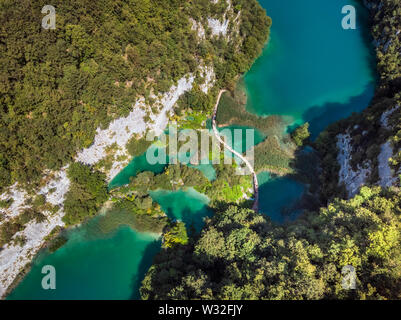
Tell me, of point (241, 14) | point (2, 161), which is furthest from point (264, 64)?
point (2, 161)

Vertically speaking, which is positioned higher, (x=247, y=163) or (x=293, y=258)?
(x=247, y=163)

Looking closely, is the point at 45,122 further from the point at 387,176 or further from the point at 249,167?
the point at 387,176

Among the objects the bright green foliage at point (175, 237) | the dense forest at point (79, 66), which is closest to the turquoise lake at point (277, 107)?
the bright green foliage at point (175, 237)

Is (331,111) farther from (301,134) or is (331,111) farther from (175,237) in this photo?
(175,237)

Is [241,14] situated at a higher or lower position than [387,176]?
higher

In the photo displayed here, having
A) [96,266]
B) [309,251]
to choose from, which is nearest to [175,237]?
[96,266]

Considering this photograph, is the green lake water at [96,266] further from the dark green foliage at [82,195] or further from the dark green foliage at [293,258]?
the dark green foliage at [293,258]
